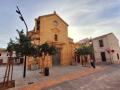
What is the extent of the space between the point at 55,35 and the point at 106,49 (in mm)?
13804

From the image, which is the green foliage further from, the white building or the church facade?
the white building

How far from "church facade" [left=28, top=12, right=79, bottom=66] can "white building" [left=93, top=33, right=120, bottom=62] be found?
351 inches

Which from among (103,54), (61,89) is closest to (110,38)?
(103,54)

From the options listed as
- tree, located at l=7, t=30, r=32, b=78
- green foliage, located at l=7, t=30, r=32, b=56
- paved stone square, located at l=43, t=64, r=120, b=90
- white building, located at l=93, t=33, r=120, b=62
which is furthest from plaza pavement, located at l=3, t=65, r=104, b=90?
white building, located at l=93, t=33, r=120, b=62

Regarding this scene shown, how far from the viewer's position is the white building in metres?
26.8

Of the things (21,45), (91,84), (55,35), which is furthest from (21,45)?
(55,35)

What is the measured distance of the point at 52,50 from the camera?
44.2ft

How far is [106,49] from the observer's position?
27266mm

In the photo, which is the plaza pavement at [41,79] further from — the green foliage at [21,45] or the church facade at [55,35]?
the church facade at [55,35]

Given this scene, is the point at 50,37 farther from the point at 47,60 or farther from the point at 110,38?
the point at 110,38

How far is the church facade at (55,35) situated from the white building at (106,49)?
29.2 feet

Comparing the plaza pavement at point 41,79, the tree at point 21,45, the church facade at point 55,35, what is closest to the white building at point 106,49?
the church facade at point 55,35

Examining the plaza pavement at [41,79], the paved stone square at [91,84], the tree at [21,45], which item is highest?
the tree at [21,45]

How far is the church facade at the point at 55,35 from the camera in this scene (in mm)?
20969
